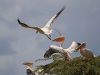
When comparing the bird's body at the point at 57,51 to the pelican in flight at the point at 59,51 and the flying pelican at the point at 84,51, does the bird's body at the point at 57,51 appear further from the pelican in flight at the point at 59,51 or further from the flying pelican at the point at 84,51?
the flying pelican at the point at 84,51

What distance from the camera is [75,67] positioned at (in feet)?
41.9

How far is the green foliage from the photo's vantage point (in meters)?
12.7

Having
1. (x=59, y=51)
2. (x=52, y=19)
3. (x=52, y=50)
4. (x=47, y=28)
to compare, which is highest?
(x=52, y=19)

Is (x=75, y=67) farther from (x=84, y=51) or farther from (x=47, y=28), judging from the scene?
(x=47, y=28)

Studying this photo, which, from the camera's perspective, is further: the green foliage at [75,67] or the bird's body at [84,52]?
the bird's body at [84,52]

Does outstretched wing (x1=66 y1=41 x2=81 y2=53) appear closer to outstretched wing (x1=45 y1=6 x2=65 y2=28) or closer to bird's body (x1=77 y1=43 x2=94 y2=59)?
bird's body (x1=77 y1=43 x2=94 y2=59)

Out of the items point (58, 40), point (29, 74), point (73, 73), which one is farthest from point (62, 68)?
point (29, 74)

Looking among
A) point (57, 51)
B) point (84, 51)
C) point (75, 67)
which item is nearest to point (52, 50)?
point (57, 51)

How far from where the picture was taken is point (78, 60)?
43.4 feet

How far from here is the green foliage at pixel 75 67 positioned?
1272cm

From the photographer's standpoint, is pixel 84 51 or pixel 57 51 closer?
pixel 84 51

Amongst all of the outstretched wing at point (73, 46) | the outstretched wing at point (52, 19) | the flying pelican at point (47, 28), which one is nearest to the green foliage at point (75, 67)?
the outstretched wing at point (73, 46)

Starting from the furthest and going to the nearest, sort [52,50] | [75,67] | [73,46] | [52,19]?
[52,19] < [73,46] < [52,50] < [75,67]

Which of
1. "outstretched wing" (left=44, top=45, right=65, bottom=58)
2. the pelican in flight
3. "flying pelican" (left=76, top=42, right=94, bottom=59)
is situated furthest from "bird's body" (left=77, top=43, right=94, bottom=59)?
"outstretched wing" (left=44, top=45, right=65, bottom=58)
